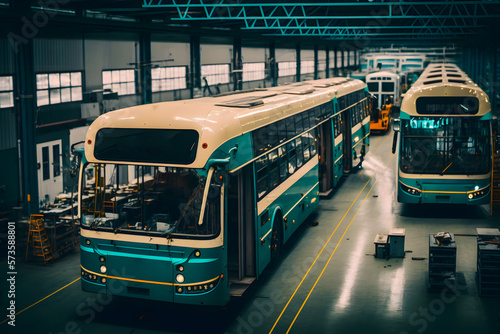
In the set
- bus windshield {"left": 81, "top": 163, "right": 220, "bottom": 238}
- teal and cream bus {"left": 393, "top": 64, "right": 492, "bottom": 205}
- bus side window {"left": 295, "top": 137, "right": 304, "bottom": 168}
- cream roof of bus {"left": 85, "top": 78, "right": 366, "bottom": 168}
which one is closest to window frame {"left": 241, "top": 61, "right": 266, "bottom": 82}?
teal and cream bus {"left": 393, "top": 64, "right": 492, "bottom": 205}

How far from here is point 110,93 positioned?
22375 mm

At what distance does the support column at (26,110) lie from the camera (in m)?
14.0

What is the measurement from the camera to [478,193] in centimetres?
1583

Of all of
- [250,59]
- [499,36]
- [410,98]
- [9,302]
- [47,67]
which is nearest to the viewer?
[9,302]

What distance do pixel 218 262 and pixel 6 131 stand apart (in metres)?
11.3

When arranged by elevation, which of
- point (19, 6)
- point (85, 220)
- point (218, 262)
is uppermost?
point (19, 6)

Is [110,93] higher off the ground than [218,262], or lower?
higher

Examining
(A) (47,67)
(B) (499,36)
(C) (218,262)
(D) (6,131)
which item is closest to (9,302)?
(C) (218,262)

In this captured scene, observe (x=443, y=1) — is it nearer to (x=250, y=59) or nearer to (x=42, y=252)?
(x=42, y=252)

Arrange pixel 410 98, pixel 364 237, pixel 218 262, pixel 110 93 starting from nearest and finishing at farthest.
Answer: pixel 218 262 → pixel 364 237 → pixel 410 98 → pixel 110 93

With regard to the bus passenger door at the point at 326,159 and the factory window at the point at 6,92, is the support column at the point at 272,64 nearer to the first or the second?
the bus passenger door at the point at 326,159

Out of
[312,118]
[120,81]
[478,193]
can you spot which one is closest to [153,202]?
[312,118]

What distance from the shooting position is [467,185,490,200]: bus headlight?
15.8m

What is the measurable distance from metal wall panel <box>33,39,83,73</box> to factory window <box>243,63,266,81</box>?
55.8 ft
